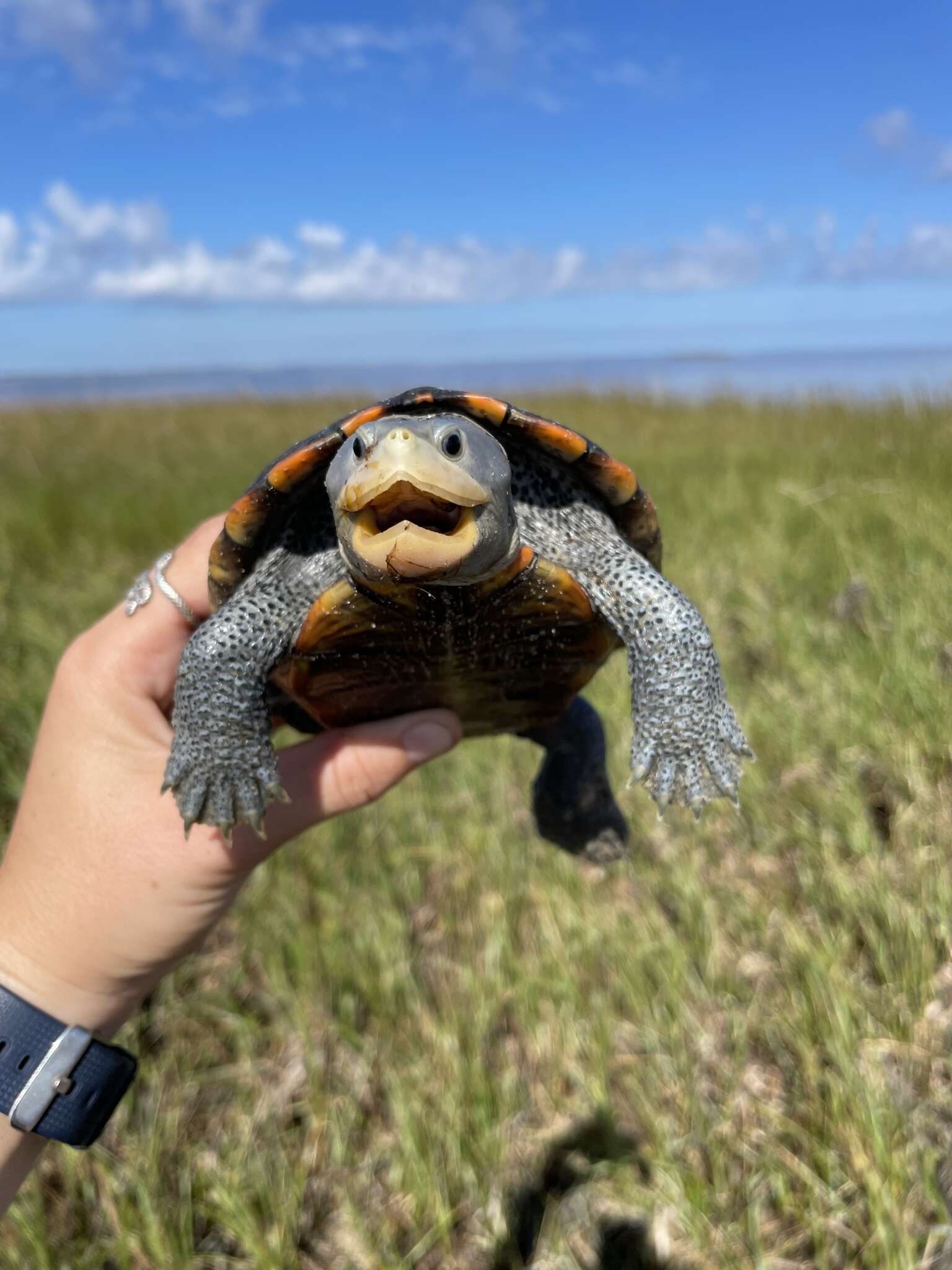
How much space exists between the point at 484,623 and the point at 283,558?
0.48 meters

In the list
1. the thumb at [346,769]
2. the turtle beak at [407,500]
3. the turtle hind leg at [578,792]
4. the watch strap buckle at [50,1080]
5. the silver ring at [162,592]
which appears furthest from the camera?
the turtle hind leg at [578,792]

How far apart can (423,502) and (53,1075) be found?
3.82 ft

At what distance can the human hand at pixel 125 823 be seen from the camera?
1.50 metres

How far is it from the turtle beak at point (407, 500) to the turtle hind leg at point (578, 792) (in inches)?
33.7

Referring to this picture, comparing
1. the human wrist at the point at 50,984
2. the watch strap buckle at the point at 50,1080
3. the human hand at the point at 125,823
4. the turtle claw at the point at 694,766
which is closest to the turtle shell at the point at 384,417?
the human hand at the point at 125,823

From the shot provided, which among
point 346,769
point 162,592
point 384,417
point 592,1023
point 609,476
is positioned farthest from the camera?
point 592,1023

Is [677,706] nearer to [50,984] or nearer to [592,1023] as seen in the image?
[592,1023]

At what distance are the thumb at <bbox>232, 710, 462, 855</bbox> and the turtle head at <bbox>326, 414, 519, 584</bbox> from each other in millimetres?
520

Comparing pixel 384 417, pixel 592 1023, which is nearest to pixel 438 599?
pixel 384 417

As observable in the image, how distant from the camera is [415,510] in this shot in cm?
131

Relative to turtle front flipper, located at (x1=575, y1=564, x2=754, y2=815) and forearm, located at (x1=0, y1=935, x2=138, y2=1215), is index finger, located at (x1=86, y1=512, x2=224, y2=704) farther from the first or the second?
turtle front flipper, located at (x1=575, y1=564, x2=754, y2=815)

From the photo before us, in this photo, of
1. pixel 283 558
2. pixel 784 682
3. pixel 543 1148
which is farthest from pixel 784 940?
pixel 283 558

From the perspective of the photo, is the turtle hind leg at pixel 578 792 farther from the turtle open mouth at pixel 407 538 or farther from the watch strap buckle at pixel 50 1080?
the watch strap buckle at pixel 50 1080

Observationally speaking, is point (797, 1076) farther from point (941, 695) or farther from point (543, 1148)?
point (941, 695)
